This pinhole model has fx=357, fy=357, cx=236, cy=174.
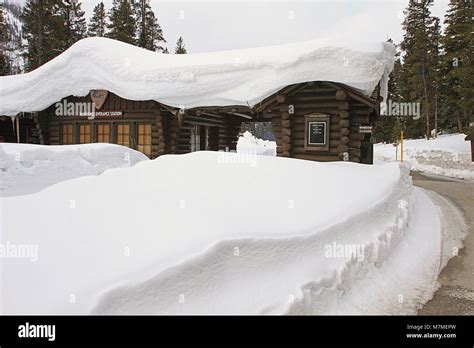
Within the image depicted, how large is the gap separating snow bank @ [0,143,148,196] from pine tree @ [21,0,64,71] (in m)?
20.8

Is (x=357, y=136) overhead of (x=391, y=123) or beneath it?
beneath

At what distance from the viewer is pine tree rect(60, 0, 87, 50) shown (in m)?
31.2

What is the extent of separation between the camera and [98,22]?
127ft

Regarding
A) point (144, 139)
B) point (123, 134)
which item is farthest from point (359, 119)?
point (123, 134)

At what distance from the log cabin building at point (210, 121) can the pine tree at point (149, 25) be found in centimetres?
1804

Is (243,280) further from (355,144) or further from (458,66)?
(458,66)

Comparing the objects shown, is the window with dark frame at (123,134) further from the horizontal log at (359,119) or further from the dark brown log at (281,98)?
the horizontal log at (359,119)

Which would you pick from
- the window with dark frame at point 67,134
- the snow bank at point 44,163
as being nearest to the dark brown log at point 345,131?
the snow bank at point 44,163

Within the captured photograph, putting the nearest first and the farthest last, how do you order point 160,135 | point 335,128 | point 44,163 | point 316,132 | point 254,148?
point 44,163, point 335,128, point 316,132, point 160,135, point 254,148

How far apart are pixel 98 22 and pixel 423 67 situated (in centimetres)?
3405

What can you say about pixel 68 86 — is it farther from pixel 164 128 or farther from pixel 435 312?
pixel 435 312

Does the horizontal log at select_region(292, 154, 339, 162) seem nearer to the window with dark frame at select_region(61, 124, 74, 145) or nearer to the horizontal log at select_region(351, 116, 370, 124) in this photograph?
the horizontal log at select_region(351, 116, 370, 124)
